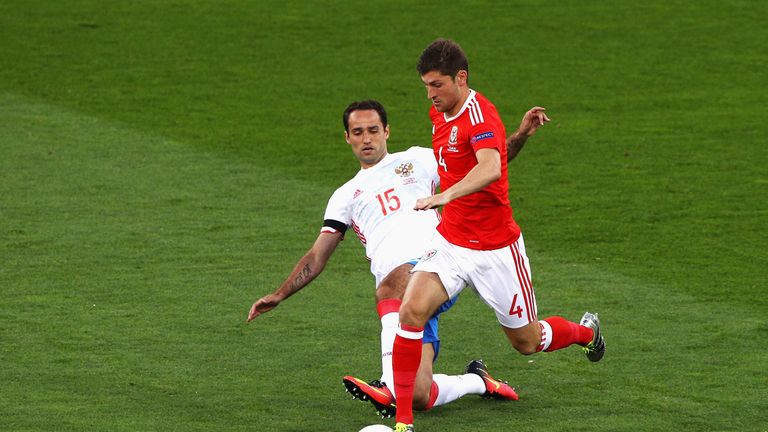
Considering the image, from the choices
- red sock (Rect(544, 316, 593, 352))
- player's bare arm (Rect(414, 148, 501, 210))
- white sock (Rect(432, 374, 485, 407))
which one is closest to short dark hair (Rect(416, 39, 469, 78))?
player's bare arm (Rect(414, 148, 501, 210))

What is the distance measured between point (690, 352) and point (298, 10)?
12.9 meters

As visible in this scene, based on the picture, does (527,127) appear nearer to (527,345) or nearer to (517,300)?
(517,300)

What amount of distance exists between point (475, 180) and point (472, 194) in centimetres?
42

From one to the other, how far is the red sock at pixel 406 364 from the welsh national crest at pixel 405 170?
1.34 metres

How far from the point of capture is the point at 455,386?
24.6ft

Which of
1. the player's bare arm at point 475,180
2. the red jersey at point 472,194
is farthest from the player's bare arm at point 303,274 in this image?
the player's bare arm at point 475,180

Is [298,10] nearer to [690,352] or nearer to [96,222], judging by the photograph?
[96,222]

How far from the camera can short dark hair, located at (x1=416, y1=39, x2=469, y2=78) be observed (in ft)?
22.6

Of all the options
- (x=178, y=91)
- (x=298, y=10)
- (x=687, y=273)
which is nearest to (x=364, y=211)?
(x=687, y=273)

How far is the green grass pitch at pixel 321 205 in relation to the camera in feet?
25.5

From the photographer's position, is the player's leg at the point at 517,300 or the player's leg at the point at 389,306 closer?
the player's leg at the point at 517,300

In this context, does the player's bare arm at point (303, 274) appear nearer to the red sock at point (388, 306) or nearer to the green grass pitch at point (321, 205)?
the red sock at point (388, 306)

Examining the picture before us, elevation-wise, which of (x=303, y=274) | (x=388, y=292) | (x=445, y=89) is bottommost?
(x=388, y=292)

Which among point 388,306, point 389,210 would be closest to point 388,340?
point 388,306
